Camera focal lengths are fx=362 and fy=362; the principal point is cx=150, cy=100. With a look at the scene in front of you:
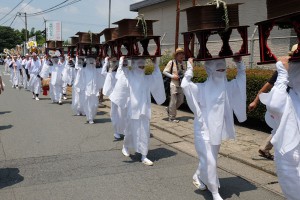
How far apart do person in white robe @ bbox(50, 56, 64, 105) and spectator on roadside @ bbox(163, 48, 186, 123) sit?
6.01 m

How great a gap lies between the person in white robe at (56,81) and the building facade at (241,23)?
540cm

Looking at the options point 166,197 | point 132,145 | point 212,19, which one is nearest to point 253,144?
point 132,145

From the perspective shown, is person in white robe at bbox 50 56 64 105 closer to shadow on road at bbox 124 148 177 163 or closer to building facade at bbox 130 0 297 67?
building facade at bbox 130 0 297 67

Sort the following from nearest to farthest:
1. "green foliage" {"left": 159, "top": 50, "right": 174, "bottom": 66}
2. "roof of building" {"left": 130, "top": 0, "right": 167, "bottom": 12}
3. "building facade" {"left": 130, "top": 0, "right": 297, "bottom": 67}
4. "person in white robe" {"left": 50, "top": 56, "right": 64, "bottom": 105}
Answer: "building facade" {"left": 130, "top": 0, "right": 297, "bottom": 67}, "person in white robe" {"left": 50, "top": 56, "right": 64, "bottom": 105}, "green foliage" {"left": 159, "top": 50, "right": 174, "bottom": 66}, "roof of building" {"left": 130, "top": 0, "right": 167, "bottom": 12}

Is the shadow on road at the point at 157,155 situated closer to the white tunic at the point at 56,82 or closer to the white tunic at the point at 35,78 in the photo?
the white tunic at the point at 56,82

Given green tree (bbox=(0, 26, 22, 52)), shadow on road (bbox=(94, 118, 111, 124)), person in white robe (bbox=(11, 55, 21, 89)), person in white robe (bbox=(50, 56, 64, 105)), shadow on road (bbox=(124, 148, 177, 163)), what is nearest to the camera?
shadow on road (bbox=(124, 148, 177, 163))

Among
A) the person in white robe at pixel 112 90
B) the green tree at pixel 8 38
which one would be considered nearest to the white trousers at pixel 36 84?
the person in white robe at pixel 112 90

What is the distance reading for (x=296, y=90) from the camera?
345 centimetres

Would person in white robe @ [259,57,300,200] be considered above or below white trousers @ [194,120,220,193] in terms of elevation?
above

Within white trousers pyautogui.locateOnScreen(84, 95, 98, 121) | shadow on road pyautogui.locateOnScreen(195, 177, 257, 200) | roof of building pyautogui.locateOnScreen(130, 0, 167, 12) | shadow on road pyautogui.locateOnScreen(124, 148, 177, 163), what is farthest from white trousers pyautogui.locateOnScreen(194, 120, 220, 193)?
roof of building pyautogui.locateOnScreen(130, 0, 167, 12)

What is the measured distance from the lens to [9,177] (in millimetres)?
5488

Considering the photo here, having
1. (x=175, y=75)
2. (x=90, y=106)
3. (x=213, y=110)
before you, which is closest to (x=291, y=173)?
(x=213, y=110)

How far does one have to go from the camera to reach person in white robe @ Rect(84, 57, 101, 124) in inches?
392

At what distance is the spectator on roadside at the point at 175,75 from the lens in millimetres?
9258
